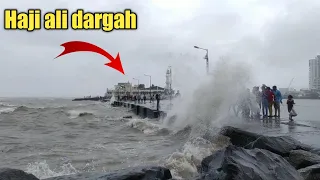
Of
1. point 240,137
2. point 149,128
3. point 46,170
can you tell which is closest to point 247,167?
point 240,137

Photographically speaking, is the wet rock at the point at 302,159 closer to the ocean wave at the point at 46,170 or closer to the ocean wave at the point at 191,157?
the ocean wave at the point at 191,157

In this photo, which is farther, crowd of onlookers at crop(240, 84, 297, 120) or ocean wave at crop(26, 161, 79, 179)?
crowd of onlookers at crop(240, 84, 297, 120)

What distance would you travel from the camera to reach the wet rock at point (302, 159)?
Result: 21.9ft

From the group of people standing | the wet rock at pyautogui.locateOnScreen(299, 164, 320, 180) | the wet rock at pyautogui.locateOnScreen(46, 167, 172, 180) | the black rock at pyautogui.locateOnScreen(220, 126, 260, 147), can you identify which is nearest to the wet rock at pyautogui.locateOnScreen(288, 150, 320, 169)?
the wet rock at pyautogui.locateOnScreen(299, 164, 320, 180)

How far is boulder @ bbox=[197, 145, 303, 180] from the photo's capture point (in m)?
5.05

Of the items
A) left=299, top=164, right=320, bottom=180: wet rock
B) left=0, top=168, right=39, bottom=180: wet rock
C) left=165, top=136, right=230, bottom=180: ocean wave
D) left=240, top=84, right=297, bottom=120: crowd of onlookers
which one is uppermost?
left=240, top=84, right=297, bottom=120: crowd of onlookers

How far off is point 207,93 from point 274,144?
10.9 metres

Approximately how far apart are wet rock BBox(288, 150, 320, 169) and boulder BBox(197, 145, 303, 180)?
3.59ft

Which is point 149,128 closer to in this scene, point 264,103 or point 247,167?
point 264,103

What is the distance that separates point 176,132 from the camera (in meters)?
16.7

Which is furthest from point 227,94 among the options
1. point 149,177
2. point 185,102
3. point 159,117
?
point 149,177

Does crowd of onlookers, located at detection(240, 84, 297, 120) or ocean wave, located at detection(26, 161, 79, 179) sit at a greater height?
crowd of onlookers, located at detection(240, 84, 297, 120)

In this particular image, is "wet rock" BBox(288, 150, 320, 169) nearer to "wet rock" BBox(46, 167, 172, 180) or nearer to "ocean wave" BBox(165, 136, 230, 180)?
"ocean wave" BBox(165, 136, 230, 180)

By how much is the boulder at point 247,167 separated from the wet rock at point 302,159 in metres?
1.09
